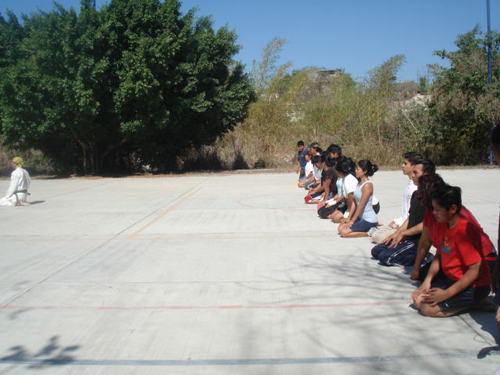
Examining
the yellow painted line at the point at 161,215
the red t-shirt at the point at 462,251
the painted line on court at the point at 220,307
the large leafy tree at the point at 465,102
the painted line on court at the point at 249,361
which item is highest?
the large leafy tree at the point at 465,102

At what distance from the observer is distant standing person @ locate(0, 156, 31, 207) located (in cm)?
1178

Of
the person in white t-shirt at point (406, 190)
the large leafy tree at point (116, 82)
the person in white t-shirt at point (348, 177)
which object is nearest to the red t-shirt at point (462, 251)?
the person in white t-shirt at point (406, 190)

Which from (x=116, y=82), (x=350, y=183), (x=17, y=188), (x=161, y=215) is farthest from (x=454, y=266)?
(x=116, y=82)

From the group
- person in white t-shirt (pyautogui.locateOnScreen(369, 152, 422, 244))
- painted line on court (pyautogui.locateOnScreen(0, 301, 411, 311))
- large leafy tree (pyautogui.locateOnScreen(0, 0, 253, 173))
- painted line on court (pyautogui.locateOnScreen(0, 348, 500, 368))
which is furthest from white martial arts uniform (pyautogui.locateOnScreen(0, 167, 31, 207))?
painted line on court (pyautogui.locateOnScreen(0, 348, 500, 368))

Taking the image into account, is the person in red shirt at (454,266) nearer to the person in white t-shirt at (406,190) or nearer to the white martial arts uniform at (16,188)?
the person in white t-shirt at (406,190)

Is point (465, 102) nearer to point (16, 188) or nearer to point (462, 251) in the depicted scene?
point (16, 188)

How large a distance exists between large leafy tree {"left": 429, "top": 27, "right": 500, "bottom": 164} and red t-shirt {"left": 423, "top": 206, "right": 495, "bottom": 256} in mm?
17481

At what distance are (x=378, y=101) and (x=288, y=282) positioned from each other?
1947cm

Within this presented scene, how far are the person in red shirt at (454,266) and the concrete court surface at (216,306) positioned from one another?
16 centimetres

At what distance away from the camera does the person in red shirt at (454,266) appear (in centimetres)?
401

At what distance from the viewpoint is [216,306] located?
4.71 m

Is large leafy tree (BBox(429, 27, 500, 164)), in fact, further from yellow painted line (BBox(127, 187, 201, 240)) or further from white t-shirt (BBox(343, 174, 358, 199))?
white t-shirt (BBox(343, 174, 358, 199))

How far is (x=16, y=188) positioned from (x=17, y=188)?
22mm

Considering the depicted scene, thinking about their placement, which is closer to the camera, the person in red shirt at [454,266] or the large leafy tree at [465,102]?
the person in red shirt at [454,266]
